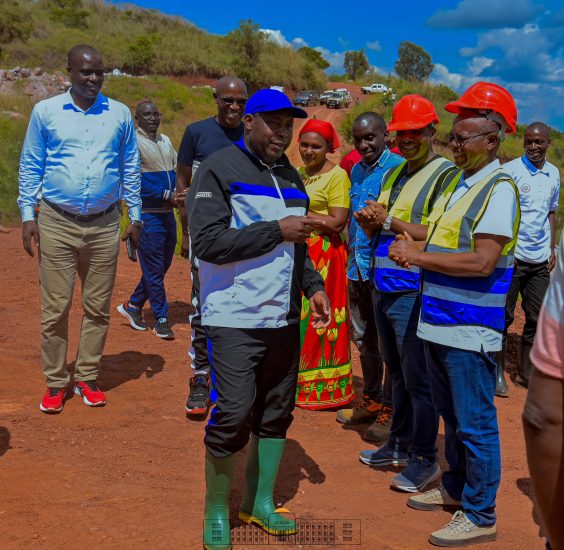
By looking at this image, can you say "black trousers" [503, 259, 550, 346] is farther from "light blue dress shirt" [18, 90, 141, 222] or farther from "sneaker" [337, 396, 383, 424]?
"light blue dress shirt" [18, 90, 141, 222]

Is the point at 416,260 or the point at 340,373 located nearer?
the point at 416,260

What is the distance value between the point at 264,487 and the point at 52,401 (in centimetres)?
221

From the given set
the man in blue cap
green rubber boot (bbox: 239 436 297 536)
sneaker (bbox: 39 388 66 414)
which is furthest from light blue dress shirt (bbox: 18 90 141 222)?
green rubber boot (bbox: 239 436 297 536)

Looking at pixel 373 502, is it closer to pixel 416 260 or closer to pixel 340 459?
pixel 340 459

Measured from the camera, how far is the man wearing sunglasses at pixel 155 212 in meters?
7.28

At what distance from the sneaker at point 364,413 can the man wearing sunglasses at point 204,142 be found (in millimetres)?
1048

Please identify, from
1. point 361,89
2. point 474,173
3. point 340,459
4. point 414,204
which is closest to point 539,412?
point 474,173

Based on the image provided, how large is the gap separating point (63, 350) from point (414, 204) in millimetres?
2802

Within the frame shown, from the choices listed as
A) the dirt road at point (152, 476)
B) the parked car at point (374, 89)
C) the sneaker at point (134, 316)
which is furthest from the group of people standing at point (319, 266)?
the parked car at point (374, 89)

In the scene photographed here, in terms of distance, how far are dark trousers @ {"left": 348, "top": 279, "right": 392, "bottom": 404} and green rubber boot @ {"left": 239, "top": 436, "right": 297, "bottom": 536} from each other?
165 cm

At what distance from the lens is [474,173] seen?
3.58m

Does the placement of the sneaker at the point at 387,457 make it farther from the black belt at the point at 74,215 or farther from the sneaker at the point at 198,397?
the black belt at the point at 74,215

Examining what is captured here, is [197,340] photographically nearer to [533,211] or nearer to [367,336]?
[367,336]

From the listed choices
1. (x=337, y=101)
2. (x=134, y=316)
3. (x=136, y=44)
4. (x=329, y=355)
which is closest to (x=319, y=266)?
(x=329, y=355)
